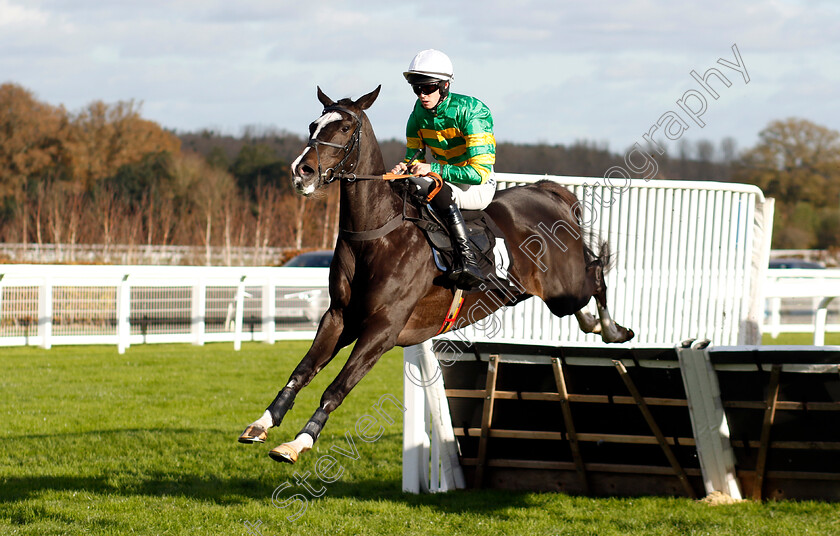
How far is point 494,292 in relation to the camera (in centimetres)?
530

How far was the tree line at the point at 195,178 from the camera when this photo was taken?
1037 inches

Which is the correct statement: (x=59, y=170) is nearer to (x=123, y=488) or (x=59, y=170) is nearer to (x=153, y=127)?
(x=153, y=127)

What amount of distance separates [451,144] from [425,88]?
39 cm

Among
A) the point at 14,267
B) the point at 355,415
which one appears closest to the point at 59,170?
the point at 14,267

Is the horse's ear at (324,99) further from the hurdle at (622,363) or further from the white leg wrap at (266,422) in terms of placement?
the hurdle at (622,363)

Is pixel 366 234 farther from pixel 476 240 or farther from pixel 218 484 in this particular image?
pixel 218 484

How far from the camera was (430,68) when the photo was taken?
479cm

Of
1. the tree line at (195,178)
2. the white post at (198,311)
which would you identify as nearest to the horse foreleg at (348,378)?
the white post at (198,311)

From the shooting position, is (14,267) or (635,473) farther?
(14,267)

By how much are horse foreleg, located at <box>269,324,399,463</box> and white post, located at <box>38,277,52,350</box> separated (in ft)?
27.6

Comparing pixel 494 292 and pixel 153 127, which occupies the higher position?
pixel 153 127

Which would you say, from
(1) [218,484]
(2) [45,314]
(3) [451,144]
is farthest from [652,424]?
(2) [45,314]

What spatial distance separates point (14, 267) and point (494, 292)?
27.5 feet

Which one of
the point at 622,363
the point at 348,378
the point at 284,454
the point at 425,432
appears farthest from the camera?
the point at 425,432
